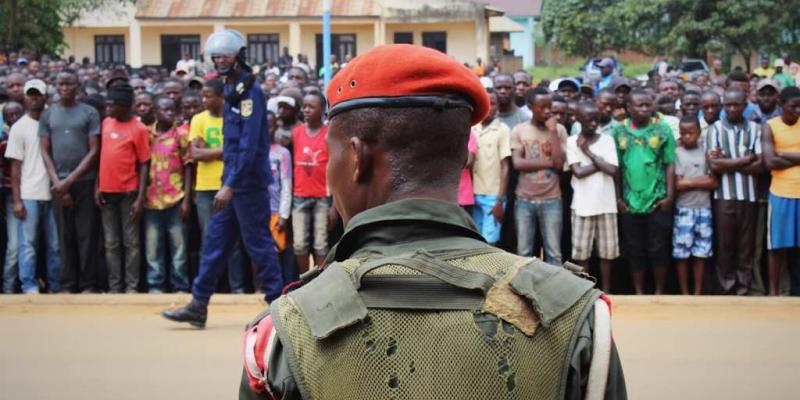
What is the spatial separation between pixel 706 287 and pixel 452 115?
823cm

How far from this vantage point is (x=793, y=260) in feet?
32.1

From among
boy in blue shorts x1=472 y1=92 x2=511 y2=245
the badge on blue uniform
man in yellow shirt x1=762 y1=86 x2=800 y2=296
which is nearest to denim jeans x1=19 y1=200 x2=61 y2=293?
the badge on blue uniform

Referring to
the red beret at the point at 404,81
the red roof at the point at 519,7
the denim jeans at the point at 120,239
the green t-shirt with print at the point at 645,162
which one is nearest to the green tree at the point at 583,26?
the red roof at the point at 519,7

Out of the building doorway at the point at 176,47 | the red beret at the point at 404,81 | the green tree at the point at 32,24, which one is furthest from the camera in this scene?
the building doorway at the point at 176,47

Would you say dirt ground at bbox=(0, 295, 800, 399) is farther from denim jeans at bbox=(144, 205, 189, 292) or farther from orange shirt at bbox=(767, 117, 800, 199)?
orange shirt at bbox=(767, 117, 800, 199)

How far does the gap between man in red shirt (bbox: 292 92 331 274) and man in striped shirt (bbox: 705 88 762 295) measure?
327 centimetres

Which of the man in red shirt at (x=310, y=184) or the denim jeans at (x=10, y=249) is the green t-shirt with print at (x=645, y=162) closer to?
the man in red shirt at (x=310, y=184)

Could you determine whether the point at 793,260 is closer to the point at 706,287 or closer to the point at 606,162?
the point at 706,287

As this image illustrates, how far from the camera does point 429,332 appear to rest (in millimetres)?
1921

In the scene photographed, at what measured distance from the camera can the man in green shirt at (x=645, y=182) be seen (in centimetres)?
951

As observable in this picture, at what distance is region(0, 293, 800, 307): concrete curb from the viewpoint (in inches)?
370

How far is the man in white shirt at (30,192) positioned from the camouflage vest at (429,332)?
Result: 848 cm

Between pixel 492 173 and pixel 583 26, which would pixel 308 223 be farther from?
pixel 583 26

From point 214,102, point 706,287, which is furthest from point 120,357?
point 706,287
